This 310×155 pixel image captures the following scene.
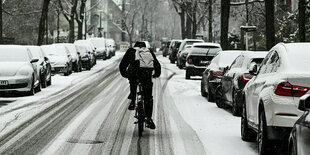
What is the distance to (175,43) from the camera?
53250 mm

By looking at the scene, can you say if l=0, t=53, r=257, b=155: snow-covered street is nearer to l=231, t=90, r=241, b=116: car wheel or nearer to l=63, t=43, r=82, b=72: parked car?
l=231, t=90, r=241, b=116: car wheel

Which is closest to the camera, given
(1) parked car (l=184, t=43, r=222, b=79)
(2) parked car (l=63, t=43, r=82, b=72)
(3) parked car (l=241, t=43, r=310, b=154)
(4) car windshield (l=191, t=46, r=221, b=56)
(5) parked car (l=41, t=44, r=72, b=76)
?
(3) parked car (l=241, t=43, r=310, b=154)

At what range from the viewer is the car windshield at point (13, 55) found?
897 inches

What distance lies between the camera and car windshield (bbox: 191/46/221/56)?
3053 cm

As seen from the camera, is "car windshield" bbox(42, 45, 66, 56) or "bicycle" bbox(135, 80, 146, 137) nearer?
"bicycle" bbox(135, 80, 146, 137)

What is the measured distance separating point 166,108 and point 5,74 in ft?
18.9

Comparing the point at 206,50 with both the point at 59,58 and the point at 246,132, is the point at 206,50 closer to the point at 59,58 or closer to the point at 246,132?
the point at 59,58

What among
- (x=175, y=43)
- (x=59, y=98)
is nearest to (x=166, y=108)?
(x=59, y=98)

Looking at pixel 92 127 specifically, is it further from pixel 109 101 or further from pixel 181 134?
pixel 109 101

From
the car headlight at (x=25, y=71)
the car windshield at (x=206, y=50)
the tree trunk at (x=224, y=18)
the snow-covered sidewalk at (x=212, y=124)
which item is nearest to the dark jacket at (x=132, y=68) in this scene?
the snow-covered sidewalk at (x=212, y=124)

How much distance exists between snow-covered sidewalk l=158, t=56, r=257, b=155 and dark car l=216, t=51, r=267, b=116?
10.3 inches

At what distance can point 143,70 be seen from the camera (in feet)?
43.0

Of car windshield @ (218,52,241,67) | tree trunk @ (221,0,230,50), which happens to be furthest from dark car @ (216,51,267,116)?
tree trunk @ (221,0,230,50)

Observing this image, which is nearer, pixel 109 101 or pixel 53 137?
pixel 53 137
